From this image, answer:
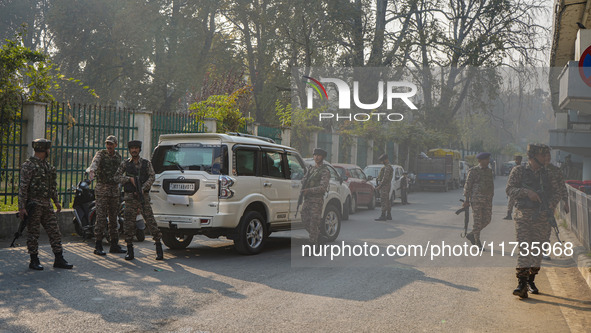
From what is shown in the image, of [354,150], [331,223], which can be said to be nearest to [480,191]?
[331,223]

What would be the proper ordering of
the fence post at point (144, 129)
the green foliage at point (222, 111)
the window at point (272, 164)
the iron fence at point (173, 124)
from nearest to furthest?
the window at point (272, 164), the fence post at point (144, 129), the iron fence at point (173, 124), the green foliage at point (222, 111)

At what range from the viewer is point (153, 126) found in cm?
1437

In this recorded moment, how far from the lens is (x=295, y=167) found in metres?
11.3

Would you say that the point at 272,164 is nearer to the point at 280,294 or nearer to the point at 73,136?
the point at 280,294

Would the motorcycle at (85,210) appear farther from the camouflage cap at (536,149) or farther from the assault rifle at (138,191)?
the camouflage cap at (536,149)

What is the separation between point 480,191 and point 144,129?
7.94 meters

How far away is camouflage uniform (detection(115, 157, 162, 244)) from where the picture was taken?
360 inches

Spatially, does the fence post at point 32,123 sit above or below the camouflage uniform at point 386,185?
above

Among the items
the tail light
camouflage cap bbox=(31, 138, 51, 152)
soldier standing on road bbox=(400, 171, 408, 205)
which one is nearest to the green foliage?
soldier standing on road bbox=(400, 171, 408, 205)

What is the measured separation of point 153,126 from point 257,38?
25419 mm

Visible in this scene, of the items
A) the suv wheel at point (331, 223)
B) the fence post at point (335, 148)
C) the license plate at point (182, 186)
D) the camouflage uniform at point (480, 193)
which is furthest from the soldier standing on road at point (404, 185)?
the license plate at point (182, 186)

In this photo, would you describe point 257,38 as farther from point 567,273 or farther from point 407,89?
point 567,273

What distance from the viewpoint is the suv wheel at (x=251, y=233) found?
966 centimetres

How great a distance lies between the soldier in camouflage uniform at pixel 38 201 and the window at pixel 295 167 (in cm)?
433
